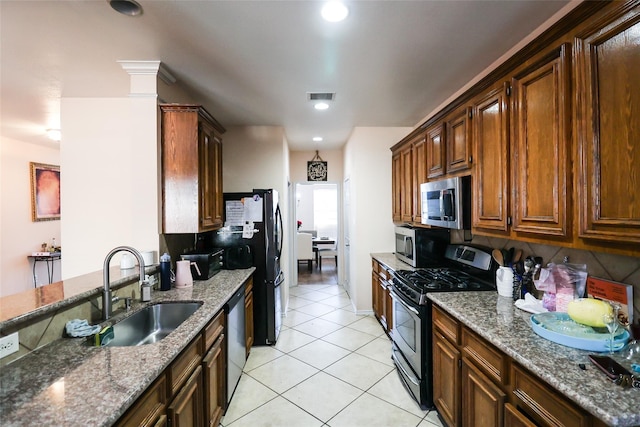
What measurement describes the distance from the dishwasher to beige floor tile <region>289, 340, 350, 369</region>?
632mm

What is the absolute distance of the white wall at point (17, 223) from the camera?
4.45m

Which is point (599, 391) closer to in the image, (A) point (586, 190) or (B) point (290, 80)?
(A) point (586, 190)

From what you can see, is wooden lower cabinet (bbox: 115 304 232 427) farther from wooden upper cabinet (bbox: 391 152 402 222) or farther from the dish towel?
wooden upper cabinet (bbox: 391 152 402 222)

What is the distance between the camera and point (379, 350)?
127 inches

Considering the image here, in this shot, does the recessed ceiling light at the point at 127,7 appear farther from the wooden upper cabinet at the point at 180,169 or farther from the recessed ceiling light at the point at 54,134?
the recessed ceiling light at the point at 54,134

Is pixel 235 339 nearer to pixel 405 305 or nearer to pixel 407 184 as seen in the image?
pixel 405 305

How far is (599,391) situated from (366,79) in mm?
2540

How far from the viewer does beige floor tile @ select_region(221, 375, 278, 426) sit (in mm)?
2221

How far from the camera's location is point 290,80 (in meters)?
2.67

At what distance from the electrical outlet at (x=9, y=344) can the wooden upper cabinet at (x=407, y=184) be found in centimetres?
324

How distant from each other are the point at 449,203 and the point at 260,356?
2438 millimetres

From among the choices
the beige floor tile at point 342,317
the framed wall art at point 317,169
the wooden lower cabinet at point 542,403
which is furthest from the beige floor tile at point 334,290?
the wooden lower cabinet at point 542,403

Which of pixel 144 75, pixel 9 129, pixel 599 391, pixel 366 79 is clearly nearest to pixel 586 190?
pixel 599 391

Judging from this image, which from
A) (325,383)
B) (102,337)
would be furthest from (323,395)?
(102,337)
